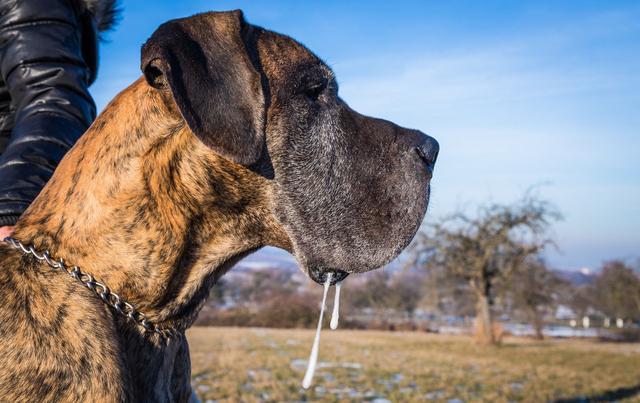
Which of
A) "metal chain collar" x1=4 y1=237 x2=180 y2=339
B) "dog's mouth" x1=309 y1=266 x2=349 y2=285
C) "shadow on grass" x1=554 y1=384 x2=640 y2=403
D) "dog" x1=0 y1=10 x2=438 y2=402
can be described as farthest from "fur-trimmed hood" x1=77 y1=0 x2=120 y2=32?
"shadow on grass" x1=554 y1=384 x2=640 y2=403

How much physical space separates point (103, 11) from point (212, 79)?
1.51 m

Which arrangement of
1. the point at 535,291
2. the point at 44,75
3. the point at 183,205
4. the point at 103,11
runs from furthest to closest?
the point at 535,291
the point at 103,11
the point at 44,75
the point at 183,205

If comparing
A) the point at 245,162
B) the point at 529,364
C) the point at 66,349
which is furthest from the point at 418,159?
the point at 529,364

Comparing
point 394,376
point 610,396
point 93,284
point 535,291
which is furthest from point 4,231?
point 535,291

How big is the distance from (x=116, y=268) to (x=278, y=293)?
2770 centimetres

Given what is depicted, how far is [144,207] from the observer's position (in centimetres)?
188

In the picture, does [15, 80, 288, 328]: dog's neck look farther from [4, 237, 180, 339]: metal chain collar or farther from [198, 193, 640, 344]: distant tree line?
[198, 193, 640, 344]: distant tree line

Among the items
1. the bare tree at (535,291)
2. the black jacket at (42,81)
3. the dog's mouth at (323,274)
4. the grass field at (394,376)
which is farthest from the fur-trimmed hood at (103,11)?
the bare tree at (535,291)

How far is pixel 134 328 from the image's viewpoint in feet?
6.12

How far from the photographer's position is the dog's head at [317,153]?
6.26 ft

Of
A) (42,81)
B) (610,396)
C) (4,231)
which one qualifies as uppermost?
(42,81)

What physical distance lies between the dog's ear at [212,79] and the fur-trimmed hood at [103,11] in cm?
114

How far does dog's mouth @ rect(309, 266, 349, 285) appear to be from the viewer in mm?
2209

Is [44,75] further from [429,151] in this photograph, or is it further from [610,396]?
[610,396]
